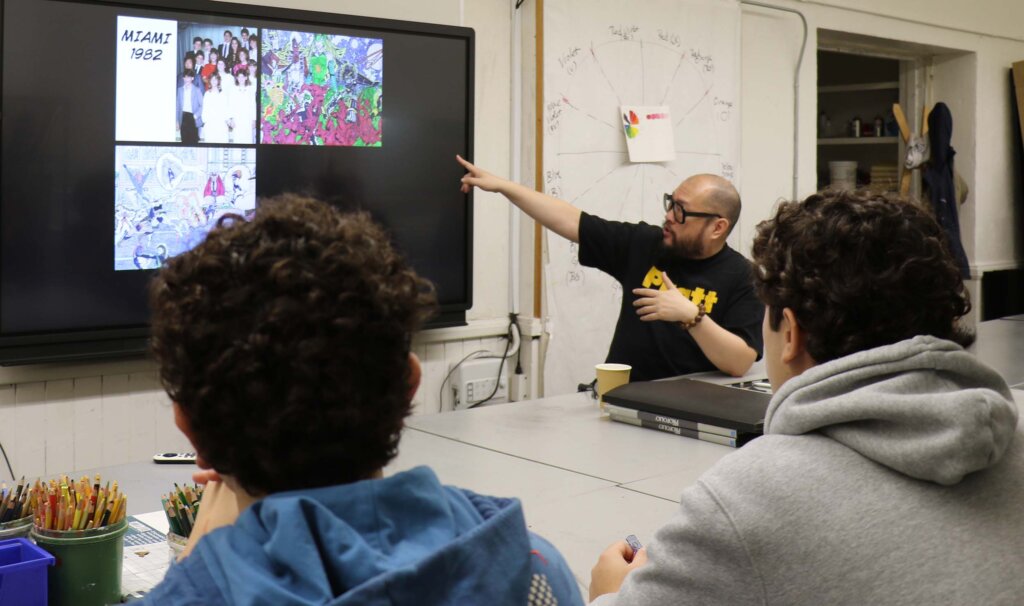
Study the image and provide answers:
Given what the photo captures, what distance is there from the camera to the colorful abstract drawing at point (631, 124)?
4.31 m

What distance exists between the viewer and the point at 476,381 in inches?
158

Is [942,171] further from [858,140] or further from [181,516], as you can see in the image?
[181,516]

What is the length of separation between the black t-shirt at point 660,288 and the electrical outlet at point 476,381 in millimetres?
737

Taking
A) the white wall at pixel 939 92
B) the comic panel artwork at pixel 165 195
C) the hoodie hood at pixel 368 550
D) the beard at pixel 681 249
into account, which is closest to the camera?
the hoodie hood at pixel 368 550

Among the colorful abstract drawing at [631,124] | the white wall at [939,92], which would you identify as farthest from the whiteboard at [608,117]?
the white wall at [939,92]

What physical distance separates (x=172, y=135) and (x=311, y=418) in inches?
100.0

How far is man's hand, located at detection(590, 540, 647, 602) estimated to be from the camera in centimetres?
142

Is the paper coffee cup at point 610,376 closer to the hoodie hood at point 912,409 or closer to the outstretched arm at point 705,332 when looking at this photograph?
the outstretched arm at point 705,332

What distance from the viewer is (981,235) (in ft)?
20.7

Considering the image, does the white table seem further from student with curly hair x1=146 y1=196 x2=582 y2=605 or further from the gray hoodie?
student with curly hair x1=146 y1=196 x2=582 y2=605

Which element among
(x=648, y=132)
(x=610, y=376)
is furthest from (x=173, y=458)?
(x=648, y=132)

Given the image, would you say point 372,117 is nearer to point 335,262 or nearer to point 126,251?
point 126,251

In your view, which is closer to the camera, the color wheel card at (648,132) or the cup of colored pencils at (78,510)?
the cup of colored pencils at (78,510)

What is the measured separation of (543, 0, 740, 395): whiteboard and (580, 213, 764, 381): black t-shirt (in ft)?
2.28
